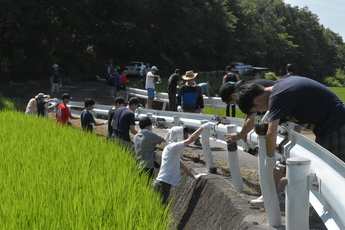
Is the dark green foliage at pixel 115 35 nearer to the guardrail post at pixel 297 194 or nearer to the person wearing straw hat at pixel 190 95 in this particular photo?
the person wearing straw hat at pixel 190 95

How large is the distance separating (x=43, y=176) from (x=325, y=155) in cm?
352

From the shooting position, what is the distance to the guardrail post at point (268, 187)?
18.6 feet

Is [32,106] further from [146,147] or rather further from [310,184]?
[310,184]

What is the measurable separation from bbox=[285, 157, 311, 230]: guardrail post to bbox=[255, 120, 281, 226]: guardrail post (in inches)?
38.7

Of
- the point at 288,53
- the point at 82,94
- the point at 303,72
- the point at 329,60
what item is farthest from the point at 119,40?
the point at 329,60

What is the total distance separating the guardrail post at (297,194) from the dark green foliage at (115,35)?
3322cm

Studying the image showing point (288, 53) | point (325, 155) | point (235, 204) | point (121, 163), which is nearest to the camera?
point (325, 155)

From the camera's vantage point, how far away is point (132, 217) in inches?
209

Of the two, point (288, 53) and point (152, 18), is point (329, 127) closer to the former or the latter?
point (152, 18)

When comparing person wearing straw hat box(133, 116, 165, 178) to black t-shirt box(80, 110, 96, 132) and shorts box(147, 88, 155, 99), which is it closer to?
black t-shirt box(80, 110, 96, 132)

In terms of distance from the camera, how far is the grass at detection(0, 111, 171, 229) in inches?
197

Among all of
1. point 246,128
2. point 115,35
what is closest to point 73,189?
point 246,128

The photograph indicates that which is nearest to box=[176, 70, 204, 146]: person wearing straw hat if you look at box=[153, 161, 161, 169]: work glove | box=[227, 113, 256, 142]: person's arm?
box=[153, 161, 161, 169]: work glove

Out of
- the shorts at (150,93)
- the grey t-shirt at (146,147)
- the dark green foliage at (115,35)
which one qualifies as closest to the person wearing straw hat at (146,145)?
the grey t-shirt at (146,147)
